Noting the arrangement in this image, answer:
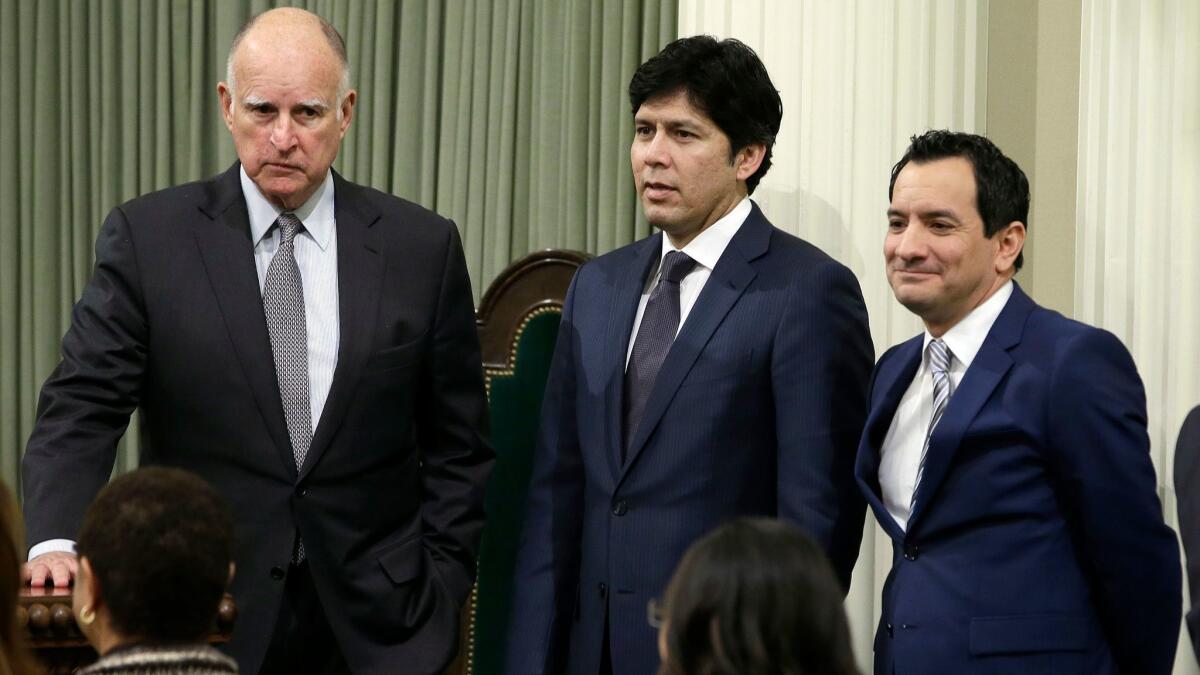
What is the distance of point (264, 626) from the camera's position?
9.42 feet

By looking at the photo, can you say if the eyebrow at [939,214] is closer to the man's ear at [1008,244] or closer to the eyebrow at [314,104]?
the man's ear at [1008,244]

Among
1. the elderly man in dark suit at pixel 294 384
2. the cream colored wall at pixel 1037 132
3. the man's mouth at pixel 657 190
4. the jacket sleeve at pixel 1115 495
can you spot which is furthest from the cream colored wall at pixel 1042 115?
the elderly man in dark suit at pixel 294 384

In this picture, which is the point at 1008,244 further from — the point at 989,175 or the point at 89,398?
the point at 89,398

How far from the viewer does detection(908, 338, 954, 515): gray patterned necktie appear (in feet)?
9.12

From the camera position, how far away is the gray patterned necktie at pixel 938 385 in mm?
2781

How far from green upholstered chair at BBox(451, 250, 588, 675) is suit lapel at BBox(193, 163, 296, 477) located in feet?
2.61

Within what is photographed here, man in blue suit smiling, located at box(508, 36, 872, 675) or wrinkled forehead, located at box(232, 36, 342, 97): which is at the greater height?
wrinkled forehead, located at box(232, 36, 342, 97)

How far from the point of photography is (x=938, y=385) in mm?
2828

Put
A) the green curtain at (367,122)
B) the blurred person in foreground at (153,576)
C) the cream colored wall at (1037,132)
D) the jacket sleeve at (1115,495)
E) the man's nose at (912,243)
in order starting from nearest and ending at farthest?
1. the blurred person in foreground at (153,576)
2. the jacket sleeve at (1115,495)
3. the man's nose at (912,243)
4. the cream colored wall at (1037,132)
5. the green curtain at (367,122)

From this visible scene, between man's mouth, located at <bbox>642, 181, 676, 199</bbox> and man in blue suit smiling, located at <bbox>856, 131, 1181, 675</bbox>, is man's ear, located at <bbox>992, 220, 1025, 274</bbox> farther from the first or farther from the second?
man's mouth, located at <bbox>642, 181, 676, 199</bbox>

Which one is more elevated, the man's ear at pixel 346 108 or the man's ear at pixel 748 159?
the man's ear at pixel 346 108

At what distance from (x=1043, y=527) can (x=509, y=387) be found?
1426 millimetres

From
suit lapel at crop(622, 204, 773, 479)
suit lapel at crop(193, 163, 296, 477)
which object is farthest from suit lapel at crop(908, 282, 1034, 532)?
suit lapel at crop(193, 163, 296, 477)

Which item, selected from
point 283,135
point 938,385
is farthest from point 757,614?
point 283,135
